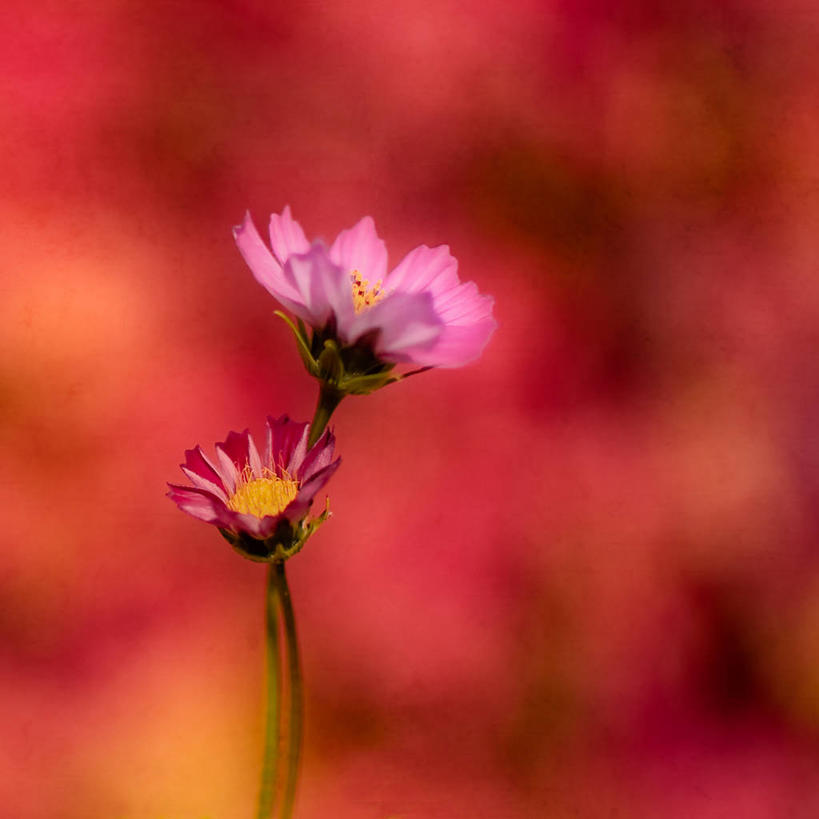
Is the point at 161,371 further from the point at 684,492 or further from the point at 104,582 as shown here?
the point at 684,492

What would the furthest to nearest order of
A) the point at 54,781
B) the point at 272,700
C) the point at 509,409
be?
the point at 509,409, the point at 54,781, the point at 272,700

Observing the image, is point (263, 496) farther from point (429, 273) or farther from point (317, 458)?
point (429, 273)

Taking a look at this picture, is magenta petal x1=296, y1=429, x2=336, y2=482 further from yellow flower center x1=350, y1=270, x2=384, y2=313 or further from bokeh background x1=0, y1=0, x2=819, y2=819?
bokeh background x1=0, y1=0, x2=819, y2=819

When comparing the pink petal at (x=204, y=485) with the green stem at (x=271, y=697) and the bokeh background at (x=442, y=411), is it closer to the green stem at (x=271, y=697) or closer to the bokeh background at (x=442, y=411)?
the green stem at (x=271, y=697)

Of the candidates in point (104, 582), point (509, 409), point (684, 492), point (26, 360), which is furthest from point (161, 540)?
point (684, 492)

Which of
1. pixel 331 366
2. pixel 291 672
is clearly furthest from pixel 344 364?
pixel 291 672

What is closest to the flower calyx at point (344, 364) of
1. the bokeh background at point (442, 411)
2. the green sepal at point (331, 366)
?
the green sepal at point (331, 366)

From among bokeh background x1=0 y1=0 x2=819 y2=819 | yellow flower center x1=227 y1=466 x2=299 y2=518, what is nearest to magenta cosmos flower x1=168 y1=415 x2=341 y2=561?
yellow flower center x1=227 y1=466 x2=299 y2=518
